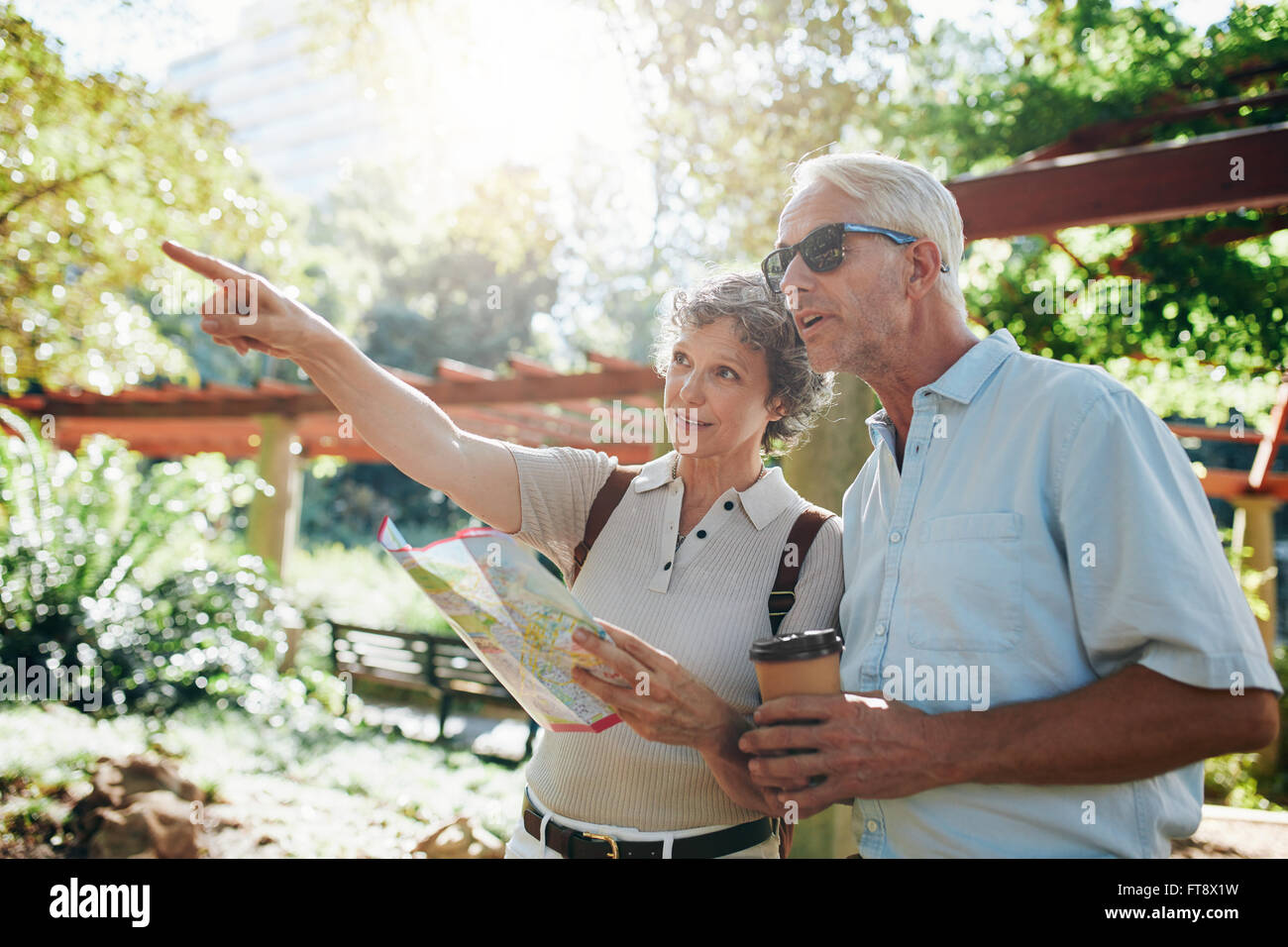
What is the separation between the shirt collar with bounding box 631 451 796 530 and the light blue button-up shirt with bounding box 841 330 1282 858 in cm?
39

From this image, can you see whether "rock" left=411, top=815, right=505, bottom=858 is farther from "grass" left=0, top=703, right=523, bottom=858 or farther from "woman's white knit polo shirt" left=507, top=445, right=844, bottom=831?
"woman's white knit polo shirt" left=507, top=445, right=844, bottom=831

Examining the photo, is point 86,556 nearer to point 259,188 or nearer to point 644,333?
point 259,188

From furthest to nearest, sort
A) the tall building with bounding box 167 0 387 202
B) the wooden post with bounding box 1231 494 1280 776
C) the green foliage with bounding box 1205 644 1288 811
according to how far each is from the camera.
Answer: the tall building with bounding box 167 0 387 202 < the wooden post with bounding box 1231 494 1280 776 < the green foliage with bounding box 1205 644 1288 811

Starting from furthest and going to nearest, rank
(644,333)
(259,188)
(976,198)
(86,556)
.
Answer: (644,333) < (259,188) < (86,556) < (976,198)

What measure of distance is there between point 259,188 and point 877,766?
824cm

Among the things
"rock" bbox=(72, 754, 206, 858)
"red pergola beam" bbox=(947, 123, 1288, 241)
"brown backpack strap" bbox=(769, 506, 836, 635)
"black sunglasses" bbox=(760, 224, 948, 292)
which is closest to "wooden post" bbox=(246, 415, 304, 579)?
"rock" bbox=(72, 754, 206, 858)

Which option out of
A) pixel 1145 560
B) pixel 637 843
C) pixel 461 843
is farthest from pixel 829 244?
pixel 461 843

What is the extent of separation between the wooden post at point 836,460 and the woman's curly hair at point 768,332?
1073 mm

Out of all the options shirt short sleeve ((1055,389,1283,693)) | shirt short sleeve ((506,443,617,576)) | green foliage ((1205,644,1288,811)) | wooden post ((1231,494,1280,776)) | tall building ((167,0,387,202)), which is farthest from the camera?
tall building ((167,0,387,202))

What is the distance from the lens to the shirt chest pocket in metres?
1.36

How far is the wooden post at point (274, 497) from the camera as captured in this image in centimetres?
966

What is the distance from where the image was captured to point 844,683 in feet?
5.04

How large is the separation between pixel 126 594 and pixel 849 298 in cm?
668
